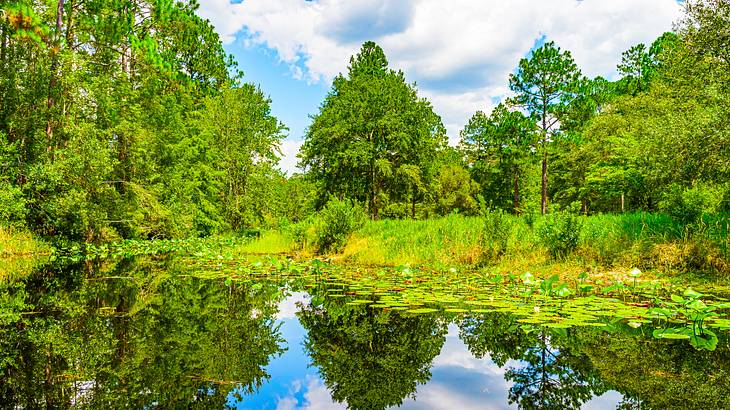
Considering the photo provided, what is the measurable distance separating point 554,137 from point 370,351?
2523 centimetres

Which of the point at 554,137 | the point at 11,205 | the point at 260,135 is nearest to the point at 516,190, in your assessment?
the point at 554,137

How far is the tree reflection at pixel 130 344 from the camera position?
7.88 feet

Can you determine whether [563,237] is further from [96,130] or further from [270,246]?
[96,130]

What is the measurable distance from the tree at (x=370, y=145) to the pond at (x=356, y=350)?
1930 centimetres

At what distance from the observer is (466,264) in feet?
32.2

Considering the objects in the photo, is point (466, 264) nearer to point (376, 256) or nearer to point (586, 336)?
point (376, 256)

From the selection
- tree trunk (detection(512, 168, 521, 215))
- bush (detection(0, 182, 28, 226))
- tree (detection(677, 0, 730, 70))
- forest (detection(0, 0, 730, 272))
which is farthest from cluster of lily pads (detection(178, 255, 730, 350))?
tree trunk (detection(512, 168, 521, 215))

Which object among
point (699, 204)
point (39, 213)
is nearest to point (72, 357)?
point (39, 213)

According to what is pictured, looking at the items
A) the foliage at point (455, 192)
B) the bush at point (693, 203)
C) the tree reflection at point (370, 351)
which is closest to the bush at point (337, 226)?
the tree reflection at point (370, 351)

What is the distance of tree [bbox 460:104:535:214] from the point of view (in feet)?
84.2

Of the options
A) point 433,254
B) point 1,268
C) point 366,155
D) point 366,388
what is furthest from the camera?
point 366,155

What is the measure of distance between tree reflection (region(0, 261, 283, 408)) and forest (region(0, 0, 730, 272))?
10.2 ft

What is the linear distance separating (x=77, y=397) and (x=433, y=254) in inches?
353

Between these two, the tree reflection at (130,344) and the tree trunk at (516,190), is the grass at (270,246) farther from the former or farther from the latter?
the tree trunk at (516,190)
